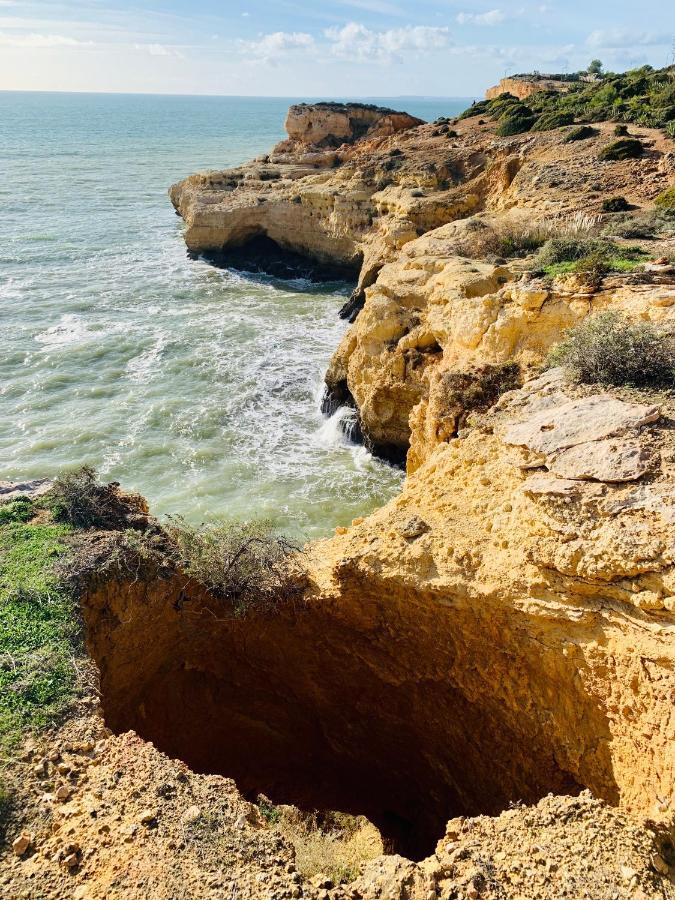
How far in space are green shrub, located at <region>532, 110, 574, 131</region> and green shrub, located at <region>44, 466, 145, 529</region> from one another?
31.7 m

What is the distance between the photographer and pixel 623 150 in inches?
922

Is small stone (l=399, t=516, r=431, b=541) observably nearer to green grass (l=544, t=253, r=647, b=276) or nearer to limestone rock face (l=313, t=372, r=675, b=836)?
limestone rock face (l=313, t=372, r=675, b=836)

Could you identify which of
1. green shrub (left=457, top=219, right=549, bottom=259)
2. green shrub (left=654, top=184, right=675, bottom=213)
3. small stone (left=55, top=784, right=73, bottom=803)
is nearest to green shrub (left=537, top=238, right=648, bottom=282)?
green shrub (left=457, top=219, right=549, bottom=259)

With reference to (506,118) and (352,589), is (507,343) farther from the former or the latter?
(506,118)

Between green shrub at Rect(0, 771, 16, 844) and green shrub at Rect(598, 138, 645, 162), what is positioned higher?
green shrub at Rect(598, 138, 645, 162)

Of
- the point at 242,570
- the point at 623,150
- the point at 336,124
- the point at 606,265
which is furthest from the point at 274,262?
the point at 242,570

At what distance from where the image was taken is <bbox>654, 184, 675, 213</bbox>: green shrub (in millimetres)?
17422

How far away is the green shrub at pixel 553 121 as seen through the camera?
31.2m

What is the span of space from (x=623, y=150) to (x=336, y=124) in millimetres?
35229

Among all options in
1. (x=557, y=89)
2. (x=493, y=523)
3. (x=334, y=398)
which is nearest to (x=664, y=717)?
(x=493, y=523)

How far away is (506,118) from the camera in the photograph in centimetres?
3575

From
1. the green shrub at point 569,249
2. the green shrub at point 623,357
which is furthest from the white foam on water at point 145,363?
the green shrub at point 623,357

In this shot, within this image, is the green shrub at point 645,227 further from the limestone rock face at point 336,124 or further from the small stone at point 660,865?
the limestone rock face at point 336,124

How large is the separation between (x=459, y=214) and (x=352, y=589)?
878 inches
